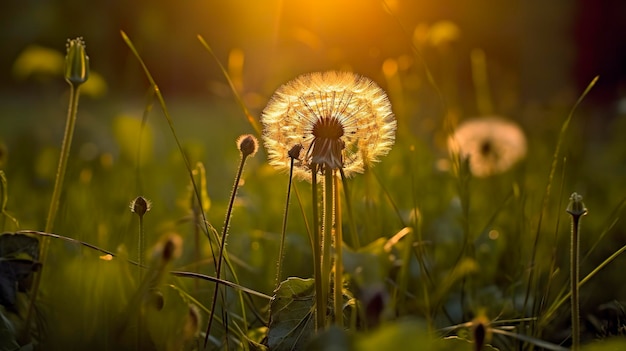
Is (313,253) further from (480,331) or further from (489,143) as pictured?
(489,143)

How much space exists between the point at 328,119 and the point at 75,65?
1.07 ft

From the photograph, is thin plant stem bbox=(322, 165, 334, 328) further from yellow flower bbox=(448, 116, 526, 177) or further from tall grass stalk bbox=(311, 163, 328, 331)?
yellow flower bbox=(448, 116, 526, 177)

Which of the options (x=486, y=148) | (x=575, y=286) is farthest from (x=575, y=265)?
(x=486, y=148)

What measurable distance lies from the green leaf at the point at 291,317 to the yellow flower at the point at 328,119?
0.15 m

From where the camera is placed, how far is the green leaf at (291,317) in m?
0.90

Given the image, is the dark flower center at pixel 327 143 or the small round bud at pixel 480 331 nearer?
the small round bud at pixel 480 331

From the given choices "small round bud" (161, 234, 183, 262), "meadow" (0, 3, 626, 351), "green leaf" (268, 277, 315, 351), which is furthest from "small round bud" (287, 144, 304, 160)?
"small round bud" (161, 234, 183, 262)

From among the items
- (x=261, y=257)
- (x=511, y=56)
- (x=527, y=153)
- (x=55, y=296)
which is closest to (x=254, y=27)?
(x=511, y=56)

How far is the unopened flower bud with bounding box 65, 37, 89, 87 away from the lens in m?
1.00

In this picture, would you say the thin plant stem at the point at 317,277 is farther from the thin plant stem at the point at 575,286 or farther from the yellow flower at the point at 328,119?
the thin plant stem at the point at 575,286

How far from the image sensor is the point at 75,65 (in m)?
1.00

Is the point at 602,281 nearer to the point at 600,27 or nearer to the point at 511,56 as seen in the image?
the point at 600,27

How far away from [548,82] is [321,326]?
581 centimetres

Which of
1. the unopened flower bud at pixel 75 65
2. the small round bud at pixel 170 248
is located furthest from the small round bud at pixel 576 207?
the unopened flower bud at pixel 75 65
